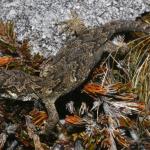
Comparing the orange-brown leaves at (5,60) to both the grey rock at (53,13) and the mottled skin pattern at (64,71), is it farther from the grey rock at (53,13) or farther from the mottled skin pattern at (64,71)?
the grey rock at (53,13)

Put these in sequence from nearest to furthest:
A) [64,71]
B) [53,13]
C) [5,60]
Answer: [5,60]
[64,71]
[53,13]

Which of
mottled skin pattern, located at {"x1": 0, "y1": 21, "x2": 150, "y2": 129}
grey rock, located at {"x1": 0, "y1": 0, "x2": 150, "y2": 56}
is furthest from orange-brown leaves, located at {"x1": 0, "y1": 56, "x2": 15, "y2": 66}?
grey rock, located at {"x1": 0, "y1": 0, "x2": 150, "y2": 56}

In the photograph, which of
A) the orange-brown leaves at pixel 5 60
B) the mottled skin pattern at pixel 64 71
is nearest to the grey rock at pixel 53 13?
the mottled skin pattern at pixel 64 71

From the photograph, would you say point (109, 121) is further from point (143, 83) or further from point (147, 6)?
point (147, 6)

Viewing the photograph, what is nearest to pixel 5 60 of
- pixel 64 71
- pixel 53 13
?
pixel 64 71

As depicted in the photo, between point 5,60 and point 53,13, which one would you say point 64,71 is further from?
point 53,13

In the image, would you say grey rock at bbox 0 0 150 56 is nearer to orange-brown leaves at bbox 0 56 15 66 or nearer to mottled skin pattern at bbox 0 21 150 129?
mottled skin pattern at bbox 0 21 150 129
